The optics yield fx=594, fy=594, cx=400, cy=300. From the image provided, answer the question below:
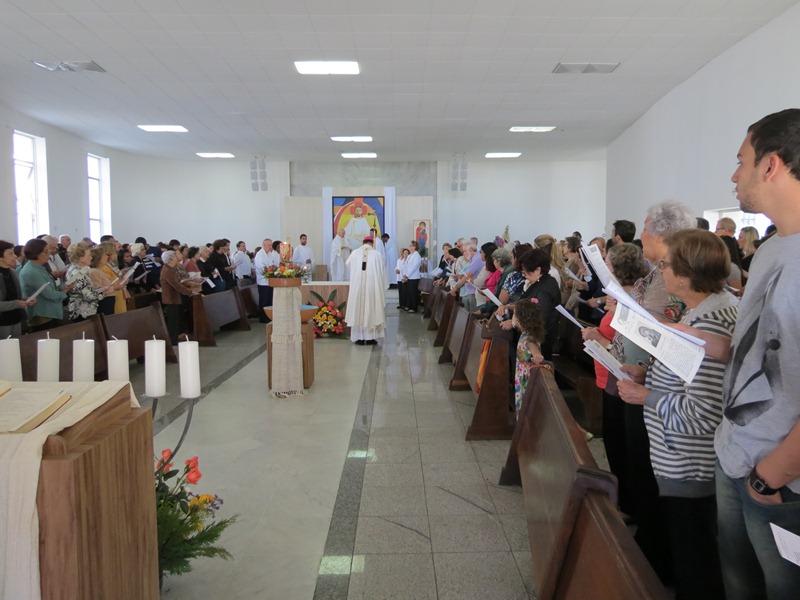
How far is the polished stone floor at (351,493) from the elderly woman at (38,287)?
1.12 meters

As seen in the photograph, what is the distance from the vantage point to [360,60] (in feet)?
27.5

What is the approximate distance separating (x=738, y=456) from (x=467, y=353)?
4.26 metres

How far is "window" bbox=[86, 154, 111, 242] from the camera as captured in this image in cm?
1527

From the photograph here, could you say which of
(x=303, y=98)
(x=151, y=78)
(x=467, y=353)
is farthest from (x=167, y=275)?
(x=467, y=353)

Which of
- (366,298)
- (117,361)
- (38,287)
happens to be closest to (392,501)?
(117,361)

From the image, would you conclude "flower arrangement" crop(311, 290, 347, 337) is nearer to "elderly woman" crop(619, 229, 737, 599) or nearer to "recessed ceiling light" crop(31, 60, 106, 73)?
"recessed ceiling light" crop(31, 60, 106, 73)

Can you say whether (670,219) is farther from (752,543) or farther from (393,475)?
(393,475)

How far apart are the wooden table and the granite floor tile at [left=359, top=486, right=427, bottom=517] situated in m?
6.47

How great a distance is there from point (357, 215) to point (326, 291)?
7.00 m

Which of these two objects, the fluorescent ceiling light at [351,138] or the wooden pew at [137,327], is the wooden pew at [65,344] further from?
the fluorescent ceiling light at [351,138]

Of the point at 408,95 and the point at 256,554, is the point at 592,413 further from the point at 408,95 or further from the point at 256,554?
the point at 408,95

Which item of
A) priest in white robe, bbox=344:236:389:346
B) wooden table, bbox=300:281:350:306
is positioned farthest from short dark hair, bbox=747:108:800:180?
wooden table, bbox=300:281:350:306

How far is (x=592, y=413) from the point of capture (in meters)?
4.66

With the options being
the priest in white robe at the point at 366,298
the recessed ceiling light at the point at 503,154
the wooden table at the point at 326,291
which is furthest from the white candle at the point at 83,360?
the recessed ceiling light at the point at 503,154
